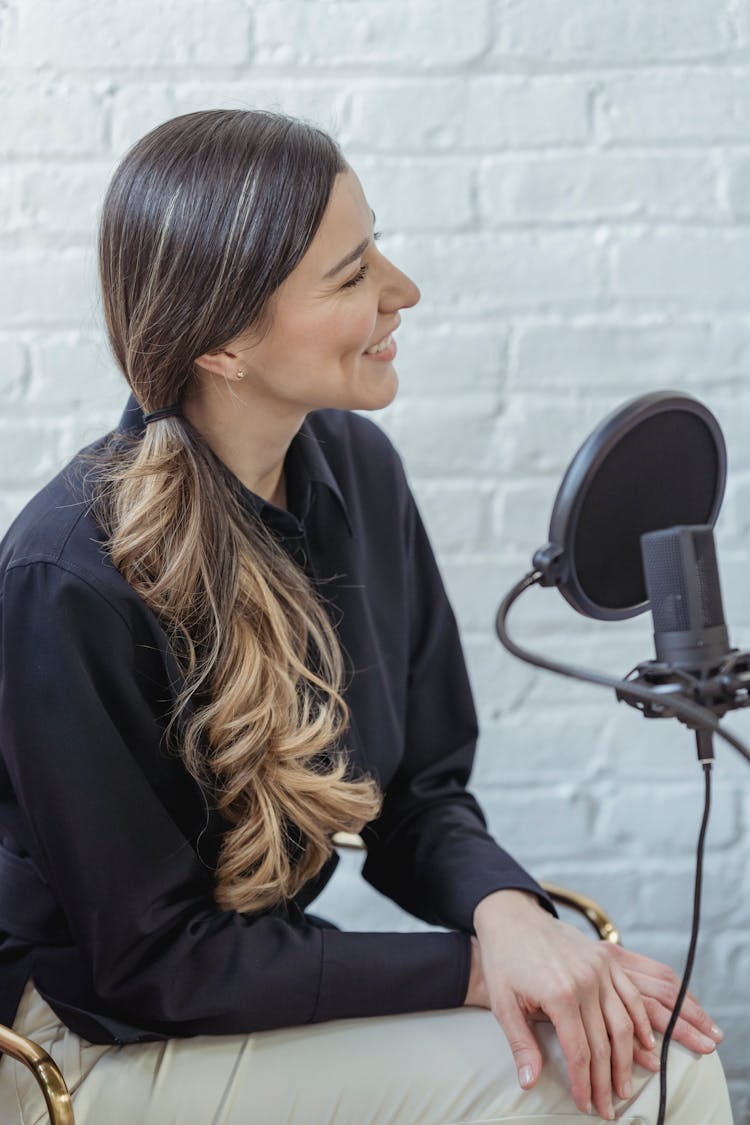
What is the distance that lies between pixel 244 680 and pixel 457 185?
664 millimetres

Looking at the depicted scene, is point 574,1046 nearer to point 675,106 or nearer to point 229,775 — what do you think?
point 229,775

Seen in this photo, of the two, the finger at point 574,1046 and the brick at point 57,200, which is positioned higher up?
the brick at point 57,200

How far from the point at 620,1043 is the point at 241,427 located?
0.61m

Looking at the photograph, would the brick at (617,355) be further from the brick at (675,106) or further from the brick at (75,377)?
the brick at (75,377)

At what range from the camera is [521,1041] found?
3.16 ft

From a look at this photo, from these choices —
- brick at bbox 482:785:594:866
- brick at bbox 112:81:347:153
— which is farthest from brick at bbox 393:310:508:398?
brick at bbox 482:785:594:866

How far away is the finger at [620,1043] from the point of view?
950mm

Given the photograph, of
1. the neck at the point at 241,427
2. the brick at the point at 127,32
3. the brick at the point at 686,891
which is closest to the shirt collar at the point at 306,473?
the neck at the point at 241,427

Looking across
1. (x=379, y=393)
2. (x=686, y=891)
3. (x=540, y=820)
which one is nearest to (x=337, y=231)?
(x=379, y=393)

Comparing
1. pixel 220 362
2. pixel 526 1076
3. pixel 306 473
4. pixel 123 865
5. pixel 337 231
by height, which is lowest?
pixel 526 1076

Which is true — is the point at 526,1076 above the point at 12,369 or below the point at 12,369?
below

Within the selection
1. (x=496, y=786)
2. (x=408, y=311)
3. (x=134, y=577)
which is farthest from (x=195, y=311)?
(x=496, y=786)

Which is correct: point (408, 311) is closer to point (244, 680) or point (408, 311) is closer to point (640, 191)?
point (640, 191)

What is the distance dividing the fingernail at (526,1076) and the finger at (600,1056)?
47 millimetres
